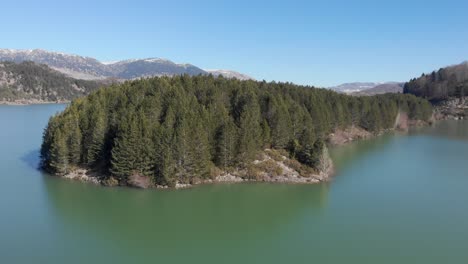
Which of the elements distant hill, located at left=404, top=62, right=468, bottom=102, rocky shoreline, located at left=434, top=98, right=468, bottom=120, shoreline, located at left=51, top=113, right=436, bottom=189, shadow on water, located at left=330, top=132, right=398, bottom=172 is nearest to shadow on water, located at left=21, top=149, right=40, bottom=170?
shoreline, located at left=51, top=113, right=436, bottom=189

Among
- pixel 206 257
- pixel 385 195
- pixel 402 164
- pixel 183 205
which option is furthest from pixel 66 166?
pixel 402 164

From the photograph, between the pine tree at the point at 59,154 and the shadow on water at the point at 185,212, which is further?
the pine tree at the point at 59,154

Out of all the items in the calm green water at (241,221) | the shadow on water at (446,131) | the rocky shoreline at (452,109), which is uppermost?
the rocky shoreline at (452,109)

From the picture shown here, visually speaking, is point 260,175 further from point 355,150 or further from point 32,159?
point 32,159

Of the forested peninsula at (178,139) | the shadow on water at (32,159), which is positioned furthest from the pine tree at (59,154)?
the shadow on water at (32,159)

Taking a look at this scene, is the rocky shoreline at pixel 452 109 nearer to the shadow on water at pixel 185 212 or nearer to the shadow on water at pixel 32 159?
the shadow on water at pixel 185 212

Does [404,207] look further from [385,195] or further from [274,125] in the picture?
[274,125]

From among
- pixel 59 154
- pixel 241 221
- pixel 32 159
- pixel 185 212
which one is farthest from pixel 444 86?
pixel 59 154
